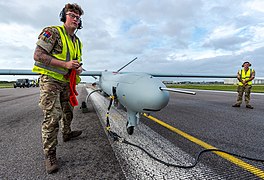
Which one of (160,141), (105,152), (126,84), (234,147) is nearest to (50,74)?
(126,84)

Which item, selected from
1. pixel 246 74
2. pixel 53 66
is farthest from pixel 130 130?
pixel 246 74

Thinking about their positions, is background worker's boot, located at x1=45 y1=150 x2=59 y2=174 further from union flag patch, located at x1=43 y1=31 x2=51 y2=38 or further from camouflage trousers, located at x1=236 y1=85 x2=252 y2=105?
camouflage trousers, located at x1=236 y1=85 x2=252 y2=105

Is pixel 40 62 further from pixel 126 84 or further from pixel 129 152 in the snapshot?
pixel 129 152

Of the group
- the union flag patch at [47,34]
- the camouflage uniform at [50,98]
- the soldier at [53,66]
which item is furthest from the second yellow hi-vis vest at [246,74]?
the union flag patch at [47,34]

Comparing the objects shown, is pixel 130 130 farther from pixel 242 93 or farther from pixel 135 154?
pixel 242 93

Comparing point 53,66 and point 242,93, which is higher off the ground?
point 53,66

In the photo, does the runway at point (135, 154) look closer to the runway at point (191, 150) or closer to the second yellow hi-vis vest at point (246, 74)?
the runway at point (191, 150)

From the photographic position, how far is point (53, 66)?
2252 millimetres

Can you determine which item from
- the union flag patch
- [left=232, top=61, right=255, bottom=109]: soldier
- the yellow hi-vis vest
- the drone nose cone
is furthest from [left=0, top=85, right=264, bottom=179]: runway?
[left=232, top=61, right=255, bottom=109]: soldier

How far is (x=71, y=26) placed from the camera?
2385 mm

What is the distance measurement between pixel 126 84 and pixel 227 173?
194cm

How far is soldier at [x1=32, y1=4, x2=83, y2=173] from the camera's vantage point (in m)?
2.07

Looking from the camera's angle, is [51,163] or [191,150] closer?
[51,163]

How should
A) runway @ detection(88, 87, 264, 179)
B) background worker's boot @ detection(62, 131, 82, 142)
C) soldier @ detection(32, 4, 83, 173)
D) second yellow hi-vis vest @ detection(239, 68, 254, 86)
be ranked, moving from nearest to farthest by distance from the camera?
runway @ detection(88, 87, 264, 179), soldier @ detection(32, 4, 83, 173), background worker's boot @ detection(62, 131, 82, 142), second yellow hi-vis vest @ detection(239, 68, 254, 86)
